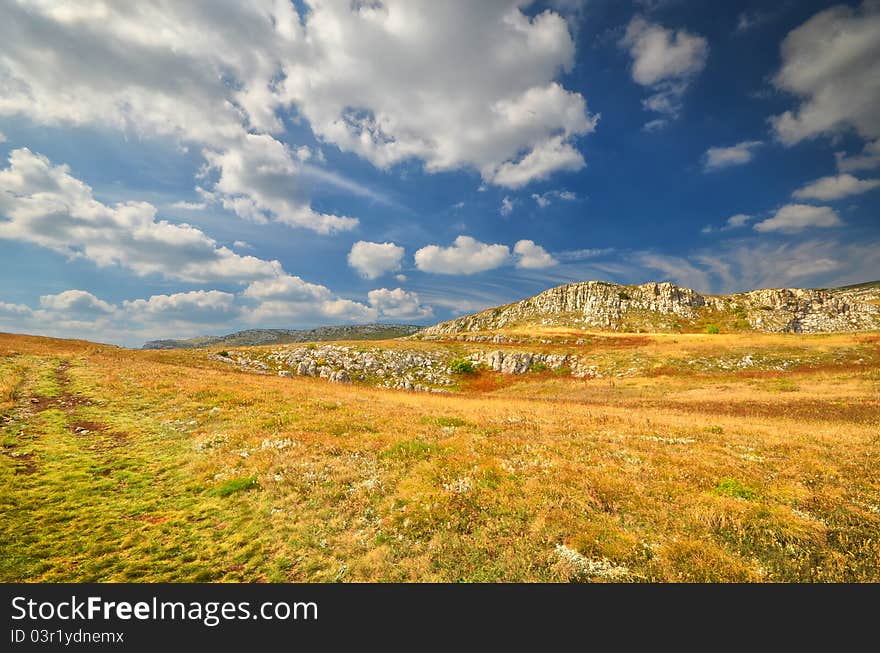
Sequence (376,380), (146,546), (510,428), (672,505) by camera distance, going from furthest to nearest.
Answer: (376,380) → (510,428) → (672,505) → (146,546)

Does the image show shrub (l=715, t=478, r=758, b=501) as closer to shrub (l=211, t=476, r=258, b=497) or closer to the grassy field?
the grassy field

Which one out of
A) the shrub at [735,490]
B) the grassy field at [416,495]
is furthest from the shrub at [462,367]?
the shrub at [735,490]

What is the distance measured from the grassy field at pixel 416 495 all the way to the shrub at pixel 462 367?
163ft

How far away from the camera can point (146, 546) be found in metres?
8.00

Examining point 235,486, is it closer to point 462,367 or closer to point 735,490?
point 735,490

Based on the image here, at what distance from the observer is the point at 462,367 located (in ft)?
239

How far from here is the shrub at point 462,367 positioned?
72.5m

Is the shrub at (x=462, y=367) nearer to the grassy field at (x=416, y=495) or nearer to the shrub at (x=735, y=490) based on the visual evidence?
the grassy field at (x=416, y=495)

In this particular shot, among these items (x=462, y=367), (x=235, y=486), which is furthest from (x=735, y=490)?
(x=462, y=367)

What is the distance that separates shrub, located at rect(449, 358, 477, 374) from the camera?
238 feet

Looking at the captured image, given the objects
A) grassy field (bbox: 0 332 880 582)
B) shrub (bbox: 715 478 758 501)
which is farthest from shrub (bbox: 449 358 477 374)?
shrub (bbox: 715 478 758 501)
